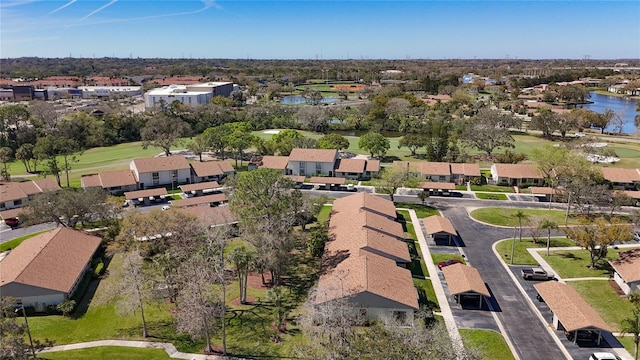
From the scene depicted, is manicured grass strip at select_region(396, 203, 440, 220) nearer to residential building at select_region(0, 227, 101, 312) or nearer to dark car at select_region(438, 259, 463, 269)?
dark car at select_region(438, 259, 463, 269)

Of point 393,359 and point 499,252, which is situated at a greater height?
point 393,359

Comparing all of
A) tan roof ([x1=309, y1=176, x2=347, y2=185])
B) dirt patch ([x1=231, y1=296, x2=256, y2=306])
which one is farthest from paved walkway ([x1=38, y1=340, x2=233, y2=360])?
tan roof ([x1=309, y1=176, x2=347, y2=185])

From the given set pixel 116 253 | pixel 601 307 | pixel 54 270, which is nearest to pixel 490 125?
pixel 601 307

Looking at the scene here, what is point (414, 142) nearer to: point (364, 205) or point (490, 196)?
point (490, 196)

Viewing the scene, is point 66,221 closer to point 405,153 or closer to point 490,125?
point 405,153

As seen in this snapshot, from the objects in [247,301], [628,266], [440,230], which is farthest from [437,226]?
[247,301]

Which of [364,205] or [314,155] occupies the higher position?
[314,155]
